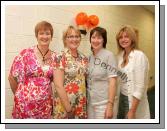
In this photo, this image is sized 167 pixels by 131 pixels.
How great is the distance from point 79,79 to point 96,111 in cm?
26

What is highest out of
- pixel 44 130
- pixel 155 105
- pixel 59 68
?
pixel 59 68

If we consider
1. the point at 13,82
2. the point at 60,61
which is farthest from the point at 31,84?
the point at 60,61

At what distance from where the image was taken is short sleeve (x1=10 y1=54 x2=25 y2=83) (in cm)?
170

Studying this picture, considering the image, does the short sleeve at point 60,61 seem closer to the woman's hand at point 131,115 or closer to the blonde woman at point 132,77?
the blonde woman at point 132,77

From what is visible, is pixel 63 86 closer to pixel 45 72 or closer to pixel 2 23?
pixel 45 72

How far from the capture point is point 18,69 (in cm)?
171

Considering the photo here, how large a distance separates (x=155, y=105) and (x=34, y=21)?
→ 102 cm

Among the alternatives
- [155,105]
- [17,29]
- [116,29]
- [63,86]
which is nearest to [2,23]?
[17,29]

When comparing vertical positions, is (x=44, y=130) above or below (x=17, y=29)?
below

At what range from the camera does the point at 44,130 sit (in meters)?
1.75

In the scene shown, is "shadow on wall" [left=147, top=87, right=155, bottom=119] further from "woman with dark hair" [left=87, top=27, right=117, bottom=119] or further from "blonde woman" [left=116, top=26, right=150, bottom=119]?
"woman with dark hair" [left=87, top=27, right=117, bottom=119]

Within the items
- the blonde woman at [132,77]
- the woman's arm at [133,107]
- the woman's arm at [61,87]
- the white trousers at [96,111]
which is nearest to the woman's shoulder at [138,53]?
the blonde woman at [132,77]

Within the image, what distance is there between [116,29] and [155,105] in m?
0.59

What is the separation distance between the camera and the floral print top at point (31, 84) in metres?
1.70
